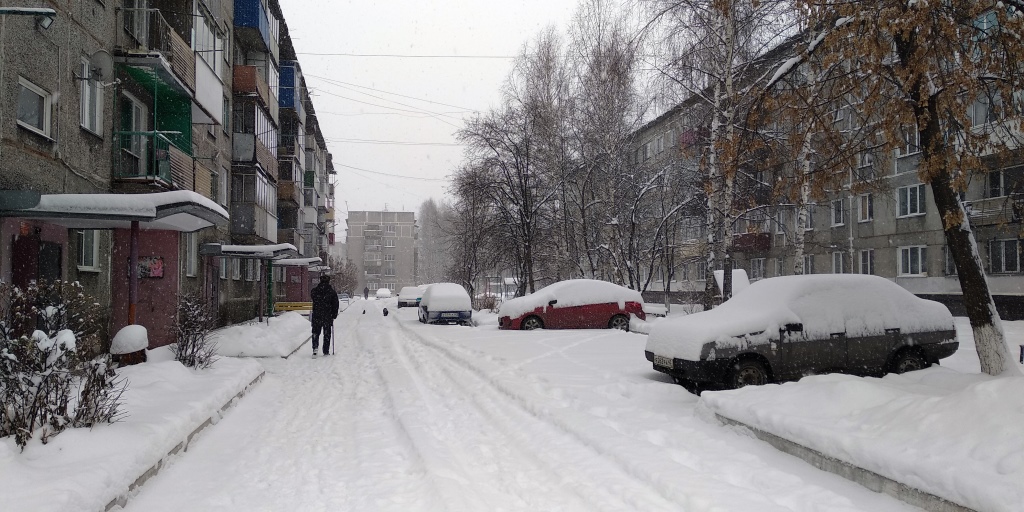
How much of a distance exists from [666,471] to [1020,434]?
2268 millimetres

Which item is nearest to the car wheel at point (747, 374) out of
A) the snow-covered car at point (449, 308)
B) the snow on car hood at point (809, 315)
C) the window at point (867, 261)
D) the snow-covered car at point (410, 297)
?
the snow on car hood at point (809, 315)

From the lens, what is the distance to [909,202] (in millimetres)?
29531

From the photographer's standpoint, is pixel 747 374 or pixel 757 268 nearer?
pixel 747 374

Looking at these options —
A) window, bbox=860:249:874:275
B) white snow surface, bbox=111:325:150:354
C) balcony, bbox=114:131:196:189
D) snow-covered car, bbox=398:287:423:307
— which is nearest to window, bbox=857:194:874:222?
window, bbox=860:249:874:275

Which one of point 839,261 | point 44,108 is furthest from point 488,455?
point 839,261

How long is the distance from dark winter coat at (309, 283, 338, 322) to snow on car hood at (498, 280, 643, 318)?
6473 millimetres

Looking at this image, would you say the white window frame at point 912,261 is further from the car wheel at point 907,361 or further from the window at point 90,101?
the window at point 90,101

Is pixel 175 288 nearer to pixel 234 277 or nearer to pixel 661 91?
pixel 234 277

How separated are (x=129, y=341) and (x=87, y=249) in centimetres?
473

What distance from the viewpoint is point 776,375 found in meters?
9.15

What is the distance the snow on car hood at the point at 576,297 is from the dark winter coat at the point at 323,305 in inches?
255

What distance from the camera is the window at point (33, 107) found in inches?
459

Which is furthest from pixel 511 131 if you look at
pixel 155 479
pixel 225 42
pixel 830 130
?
pixel 155 479

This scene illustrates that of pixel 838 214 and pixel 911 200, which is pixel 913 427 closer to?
pixel 911 200
